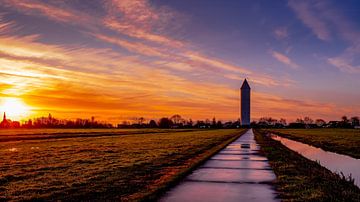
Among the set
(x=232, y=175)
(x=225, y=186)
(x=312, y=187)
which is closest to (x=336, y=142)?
(x=232, y=175)

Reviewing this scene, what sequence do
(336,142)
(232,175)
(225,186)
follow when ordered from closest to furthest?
(225,186) < (232,175) < (336,142)

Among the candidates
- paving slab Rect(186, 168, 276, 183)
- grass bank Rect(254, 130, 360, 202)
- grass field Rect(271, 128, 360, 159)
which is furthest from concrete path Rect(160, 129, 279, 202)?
A: grass field Rect(271, 128, 360, 159)

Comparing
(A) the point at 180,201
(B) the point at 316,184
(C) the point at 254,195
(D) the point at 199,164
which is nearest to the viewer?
(A) the point at 180,201

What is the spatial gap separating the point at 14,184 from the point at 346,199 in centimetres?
1050

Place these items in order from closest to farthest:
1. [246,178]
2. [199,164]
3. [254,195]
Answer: [254,195] < [246,178] < [199,164]

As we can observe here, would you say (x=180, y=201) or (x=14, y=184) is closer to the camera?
(x=180, y=201)

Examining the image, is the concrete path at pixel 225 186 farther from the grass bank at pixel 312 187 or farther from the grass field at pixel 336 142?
the grass field at pixel 336 142

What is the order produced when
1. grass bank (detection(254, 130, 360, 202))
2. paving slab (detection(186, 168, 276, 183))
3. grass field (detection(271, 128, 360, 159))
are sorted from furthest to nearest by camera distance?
grass field (detection(271, 128, 360, 159)) → paving slab (detection(186, 168, 276, 183)) → grass bank (detection(254, 130, 360, 202))

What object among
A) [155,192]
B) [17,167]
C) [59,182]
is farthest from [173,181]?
[17,167]

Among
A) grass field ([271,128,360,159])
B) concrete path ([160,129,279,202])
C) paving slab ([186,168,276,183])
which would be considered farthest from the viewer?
grass field ([271,128,360,159])

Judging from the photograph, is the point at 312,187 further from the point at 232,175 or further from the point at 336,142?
the point at 336,142

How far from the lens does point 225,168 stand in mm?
16344

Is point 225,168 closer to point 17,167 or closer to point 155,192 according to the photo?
point 155,192

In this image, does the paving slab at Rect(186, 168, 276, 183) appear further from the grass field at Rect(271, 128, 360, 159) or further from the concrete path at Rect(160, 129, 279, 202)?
the grass field at Rect(271, 128, 360, 159)
